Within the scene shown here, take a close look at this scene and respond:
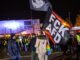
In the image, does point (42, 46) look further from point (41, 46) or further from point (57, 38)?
point (57, 38)

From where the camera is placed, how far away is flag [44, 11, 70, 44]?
7.27 meters

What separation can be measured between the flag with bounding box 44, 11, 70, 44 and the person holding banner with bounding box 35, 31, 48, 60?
1800mm

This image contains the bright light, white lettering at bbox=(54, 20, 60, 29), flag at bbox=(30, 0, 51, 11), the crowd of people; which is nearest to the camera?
white lettering at bbox=(54, 20, 60, 29)

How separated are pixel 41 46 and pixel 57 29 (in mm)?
2174

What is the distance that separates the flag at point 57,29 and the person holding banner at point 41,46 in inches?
70.9

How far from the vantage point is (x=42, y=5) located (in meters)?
7.79

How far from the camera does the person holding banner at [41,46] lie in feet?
30.7

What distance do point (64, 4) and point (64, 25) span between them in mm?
20963

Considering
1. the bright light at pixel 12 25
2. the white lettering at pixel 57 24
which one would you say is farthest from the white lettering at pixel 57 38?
the bright light at pixel 12 25

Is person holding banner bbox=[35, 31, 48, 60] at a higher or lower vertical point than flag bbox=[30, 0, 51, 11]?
lower

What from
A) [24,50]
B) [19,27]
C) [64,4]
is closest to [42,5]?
[24,50]

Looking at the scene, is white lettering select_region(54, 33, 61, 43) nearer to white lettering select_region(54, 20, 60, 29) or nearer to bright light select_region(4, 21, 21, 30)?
white lettering select_region(54, 20, 60, 29)

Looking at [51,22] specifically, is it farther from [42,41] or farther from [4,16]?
[4,16]

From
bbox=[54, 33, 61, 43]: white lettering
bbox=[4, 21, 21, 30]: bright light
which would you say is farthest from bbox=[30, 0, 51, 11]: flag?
bbox=[4, 21, 21, 30]: bright light
